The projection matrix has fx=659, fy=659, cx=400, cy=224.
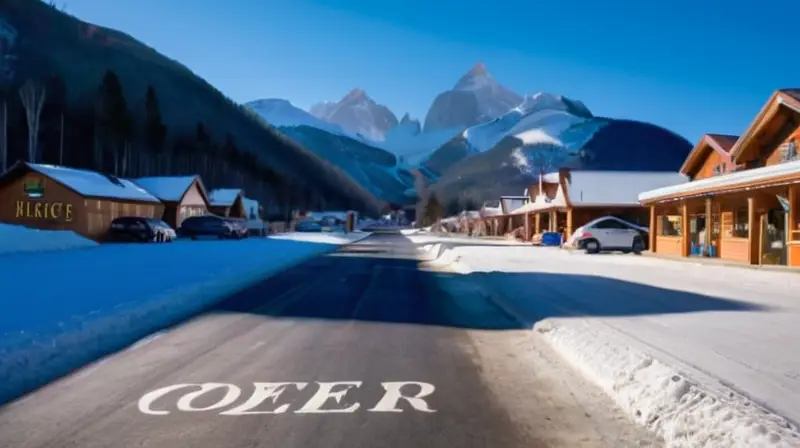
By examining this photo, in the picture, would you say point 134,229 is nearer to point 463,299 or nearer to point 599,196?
point 463,299

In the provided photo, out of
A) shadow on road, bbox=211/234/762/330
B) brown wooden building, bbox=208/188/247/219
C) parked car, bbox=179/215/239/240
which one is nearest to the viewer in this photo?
shadow on road, bbox=211/234/762/330

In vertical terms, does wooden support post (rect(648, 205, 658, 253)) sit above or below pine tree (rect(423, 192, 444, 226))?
below

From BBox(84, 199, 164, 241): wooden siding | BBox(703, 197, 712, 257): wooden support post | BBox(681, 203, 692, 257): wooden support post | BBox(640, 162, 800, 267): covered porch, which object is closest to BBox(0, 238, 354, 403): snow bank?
BBox(640, 162, 800, 267): covered porch

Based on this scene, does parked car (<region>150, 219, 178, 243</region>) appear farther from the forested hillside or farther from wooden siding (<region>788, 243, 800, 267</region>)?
the forested hillside

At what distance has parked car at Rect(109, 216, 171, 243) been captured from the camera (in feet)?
131

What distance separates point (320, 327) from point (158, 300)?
12.7ft

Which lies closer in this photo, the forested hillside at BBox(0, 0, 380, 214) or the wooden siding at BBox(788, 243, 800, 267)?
the wooden siding at BBox(788, 243, 800, 267)

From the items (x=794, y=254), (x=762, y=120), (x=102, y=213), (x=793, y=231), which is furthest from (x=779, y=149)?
(x=102, y=213)

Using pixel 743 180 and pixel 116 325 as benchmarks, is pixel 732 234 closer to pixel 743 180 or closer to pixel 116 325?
pixel 743 180

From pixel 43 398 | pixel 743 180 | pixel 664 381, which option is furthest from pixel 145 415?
pixel 743 180

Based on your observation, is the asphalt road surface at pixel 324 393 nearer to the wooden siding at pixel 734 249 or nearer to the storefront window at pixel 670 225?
the wooden siding at pixel 734 249

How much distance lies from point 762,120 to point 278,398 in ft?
89.6

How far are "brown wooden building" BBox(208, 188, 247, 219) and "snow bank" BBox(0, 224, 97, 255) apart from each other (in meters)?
37.1

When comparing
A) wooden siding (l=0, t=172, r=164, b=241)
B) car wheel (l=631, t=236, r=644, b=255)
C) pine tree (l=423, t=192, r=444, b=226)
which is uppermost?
pine tree (l=423, t=192, r=444, b=226)
